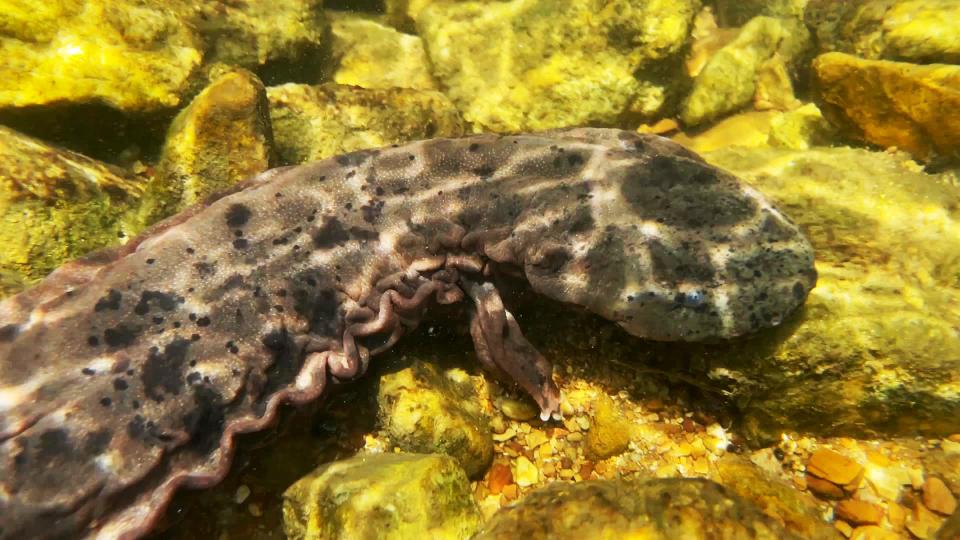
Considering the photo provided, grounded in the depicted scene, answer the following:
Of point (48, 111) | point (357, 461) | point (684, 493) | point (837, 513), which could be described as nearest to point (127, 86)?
point (48, 111)

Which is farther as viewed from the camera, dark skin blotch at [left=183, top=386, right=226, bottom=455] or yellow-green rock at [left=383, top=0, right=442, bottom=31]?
yellow-green rock at [left=383, top=0, right=442, bottom=31]

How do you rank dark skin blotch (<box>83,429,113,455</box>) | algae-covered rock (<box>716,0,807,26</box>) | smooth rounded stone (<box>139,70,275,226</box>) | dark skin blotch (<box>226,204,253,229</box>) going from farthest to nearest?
algae-covered rock (<box>716,0,807,26</box>), smooth rounded stone (<box>139,70,275,226</box>), dark skin blotch (<box>226,204,253,229</box>), dark skin blotch (<box>83,429,113,455</box>)

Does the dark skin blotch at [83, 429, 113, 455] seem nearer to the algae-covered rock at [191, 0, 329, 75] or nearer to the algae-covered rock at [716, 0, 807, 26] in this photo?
the algae-covered rock at [191, 0, 329, 75]

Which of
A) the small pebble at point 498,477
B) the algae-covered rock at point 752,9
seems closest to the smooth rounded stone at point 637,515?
the small pebble at point 498,477

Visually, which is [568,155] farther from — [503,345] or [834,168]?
[834,168]

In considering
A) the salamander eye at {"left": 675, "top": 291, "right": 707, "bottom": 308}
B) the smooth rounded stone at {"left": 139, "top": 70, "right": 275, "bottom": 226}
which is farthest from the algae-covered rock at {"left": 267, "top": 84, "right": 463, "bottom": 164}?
the salamander eye at {"left": 675, "top": 291, "right": 707, "bottom": 308}

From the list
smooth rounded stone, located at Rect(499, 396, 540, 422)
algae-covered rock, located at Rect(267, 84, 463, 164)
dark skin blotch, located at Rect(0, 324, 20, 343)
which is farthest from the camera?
algae-covered rock, located at Rect(267, 84, 463, 164)

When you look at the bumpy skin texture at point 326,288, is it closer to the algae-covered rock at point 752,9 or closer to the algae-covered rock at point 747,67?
the algae-covered rock at point 747,67
